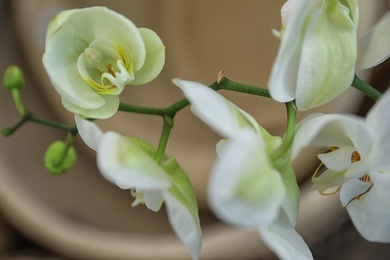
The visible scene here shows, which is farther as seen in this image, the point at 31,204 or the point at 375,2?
the point at 31,204

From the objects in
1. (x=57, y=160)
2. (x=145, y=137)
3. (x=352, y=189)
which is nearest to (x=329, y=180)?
(x=352, y=189)

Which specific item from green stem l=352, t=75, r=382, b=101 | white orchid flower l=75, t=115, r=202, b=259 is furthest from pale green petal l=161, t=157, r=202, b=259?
green stem l=352, t=75, r=382, b=101

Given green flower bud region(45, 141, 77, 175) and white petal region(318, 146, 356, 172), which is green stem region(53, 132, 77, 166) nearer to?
green flower bud region(45, 141, 77, 175)

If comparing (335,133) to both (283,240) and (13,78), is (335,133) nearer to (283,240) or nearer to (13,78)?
(283,240)

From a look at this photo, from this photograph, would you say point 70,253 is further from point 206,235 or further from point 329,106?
point 329,106

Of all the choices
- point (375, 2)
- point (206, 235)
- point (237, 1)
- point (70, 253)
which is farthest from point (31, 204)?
point (375, 2)

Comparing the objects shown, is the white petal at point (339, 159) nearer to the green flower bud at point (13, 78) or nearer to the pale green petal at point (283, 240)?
the pale green petal at point (283, 240)
